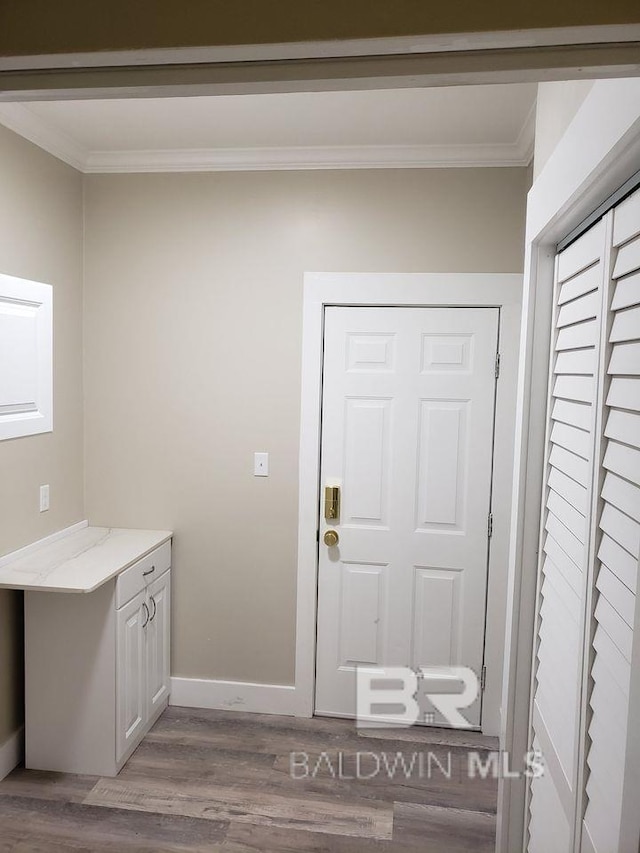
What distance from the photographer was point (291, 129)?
105 inches

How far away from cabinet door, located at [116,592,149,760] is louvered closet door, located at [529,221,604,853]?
62.2 inches

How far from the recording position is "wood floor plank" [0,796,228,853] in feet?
7.34

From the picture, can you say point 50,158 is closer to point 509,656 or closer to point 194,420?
point 194,420

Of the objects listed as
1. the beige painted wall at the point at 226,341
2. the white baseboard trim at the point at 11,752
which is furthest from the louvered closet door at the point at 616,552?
the white baseboard trim at the point at 11,752

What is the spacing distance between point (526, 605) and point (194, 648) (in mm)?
1912

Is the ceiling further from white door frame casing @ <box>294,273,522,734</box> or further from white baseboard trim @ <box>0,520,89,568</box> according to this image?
white baseboard trim @ <box>0,520,89,568</box>

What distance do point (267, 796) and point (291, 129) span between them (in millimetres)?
2641

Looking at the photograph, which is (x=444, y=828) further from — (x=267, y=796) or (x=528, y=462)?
(x=528, y=462)

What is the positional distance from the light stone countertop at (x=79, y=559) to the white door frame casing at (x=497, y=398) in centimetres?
72

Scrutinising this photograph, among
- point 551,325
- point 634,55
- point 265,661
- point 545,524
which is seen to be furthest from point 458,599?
point 634,55

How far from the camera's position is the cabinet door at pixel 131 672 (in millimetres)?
2574

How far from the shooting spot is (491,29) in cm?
74

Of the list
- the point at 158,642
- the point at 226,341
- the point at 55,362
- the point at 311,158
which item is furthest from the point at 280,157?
the point at 158,642

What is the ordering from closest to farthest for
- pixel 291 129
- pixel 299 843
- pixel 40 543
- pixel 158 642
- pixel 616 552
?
1. pixel 616 552
2. pixel 299 843
3. pixel 291 129
4. pixel 40 543
5. pixel 158 642
